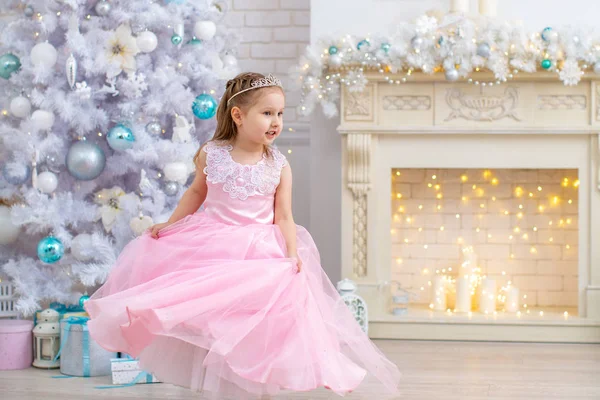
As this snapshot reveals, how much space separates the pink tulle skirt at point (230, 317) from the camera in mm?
2205

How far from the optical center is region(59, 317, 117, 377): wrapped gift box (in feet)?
11.1

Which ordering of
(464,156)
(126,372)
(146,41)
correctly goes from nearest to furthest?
(126,372)
(146,41)
(464,156)

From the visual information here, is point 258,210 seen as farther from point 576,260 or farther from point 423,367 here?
point 576,260

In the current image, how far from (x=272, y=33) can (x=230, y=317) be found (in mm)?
2951

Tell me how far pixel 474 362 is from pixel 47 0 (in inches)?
102

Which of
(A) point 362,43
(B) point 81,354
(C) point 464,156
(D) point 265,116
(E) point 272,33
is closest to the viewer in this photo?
(D) point 265,116

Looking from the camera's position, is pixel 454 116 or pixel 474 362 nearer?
pixel 474 362

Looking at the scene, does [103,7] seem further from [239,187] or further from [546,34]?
[546,34]

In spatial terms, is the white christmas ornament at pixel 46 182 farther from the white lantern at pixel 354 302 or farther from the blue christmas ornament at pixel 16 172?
the white lantern at pixel 354 302

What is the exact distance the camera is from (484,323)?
4.21m

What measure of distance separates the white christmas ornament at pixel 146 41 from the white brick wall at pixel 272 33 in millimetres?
1241

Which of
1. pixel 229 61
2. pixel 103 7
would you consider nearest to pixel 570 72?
pixel 229 61

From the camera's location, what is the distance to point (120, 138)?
142 inches

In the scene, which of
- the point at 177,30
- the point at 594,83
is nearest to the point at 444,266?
the point at 594,83
